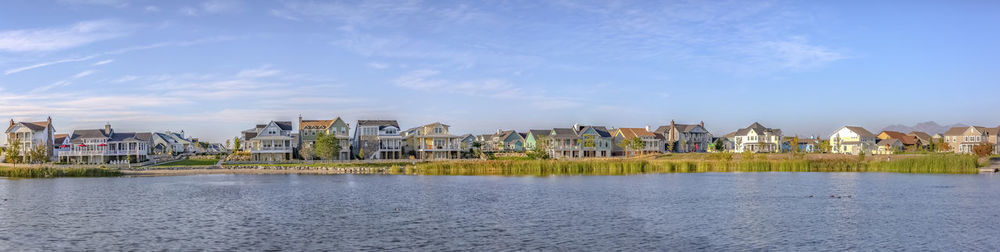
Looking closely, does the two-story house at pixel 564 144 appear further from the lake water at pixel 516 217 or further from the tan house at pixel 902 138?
the tan house at pixel 902 138

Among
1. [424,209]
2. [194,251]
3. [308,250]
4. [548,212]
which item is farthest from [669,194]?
[194,251]

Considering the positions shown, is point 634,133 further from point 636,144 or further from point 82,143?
point 82,143

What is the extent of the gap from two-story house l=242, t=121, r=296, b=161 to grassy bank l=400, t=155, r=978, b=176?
103 feet

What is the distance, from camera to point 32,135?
109 meters

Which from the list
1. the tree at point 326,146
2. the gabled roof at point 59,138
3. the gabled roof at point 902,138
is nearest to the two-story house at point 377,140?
the tree at point 326,146

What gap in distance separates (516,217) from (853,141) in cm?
12559

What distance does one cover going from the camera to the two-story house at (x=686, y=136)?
145750mm

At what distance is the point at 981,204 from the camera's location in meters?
40.0

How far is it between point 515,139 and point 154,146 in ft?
236

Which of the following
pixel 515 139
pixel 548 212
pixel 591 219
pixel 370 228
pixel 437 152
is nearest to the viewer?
pixel 370 228

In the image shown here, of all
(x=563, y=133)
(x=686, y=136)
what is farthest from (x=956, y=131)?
(x=563, y=133)

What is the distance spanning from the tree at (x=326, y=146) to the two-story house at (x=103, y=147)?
28433 millimetres

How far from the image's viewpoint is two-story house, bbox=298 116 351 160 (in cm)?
10838

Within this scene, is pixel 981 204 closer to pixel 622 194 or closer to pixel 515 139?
pixel 622 194
